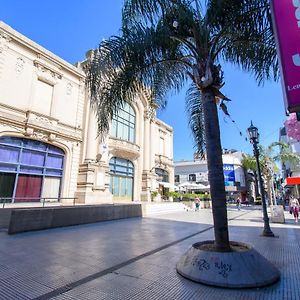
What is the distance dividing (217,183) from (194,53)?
314 cm

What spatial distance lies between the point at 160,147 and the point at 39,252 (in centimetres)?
2970

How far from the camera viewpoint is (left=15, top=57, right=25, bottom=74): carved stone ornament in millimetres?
17016

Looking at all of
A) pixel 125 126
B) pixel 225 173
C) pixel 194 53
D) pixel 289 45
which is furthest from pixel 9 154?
pixel 225 173

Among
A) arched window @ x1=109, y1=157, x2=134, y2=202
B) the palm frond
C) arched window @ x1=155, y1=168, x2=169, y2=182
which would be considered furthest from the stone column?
the palm frond

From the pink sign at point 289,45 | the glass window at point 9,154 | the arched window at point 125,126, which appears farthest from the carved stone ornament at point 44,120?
the pink sign at point 289,45

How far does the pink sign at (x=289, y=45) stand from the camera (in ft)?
12.3

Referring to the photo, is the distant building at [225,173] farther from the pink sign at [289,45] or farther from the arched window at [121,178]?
the pink sign at [289,45]

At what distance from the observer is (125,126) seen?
26750 millimetres

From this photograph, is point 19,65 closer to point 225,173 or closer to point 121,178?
point 121,178

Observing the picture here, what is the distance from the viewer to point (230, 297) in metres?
3.64

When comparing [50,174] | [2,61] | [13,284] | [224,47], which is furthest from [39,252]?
[2,61]

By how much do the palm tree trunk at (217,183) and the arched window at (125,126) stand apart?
2014 cm

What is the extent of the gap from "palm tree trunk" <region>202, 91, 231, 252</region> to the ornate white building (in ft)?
30.1

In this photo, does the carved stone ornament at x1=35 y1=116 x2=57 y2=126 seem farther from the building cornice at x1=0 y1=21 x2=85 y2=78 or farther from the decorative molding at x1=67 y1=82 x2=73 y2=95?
the building cornice at x1=0 y1=21 x2=85 y2=78
